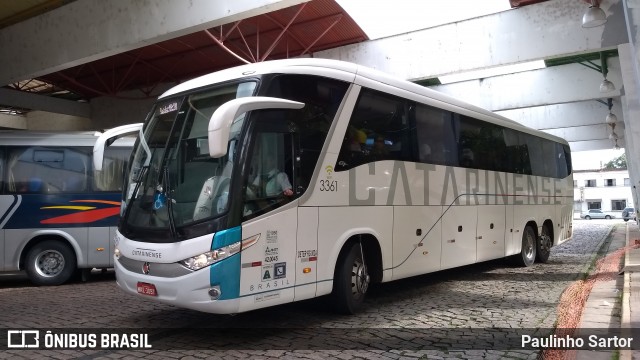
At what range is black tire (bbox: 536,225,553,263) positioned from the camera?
1275cm

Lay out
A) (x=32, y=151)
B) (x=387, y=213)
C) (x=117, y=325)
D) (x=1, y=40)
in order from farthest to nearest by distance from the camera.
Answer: (x=1, y=40) → (x=32, y=151) → (x=387, y=213) → (x=117, y=325)

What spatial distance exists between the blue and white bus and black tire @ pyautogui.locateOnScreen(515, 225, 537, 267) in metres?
9.74

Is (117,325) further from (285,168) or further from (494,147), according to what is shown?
(494,147)

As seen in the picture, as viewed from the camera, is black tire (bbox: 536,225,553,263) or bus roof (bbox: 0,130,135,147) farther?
black tire (bbox: 536,225,553,263)

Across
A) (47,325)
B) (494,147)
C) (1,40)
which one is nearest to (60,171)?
(47,325)

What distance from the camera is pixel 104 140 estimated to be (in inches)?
260

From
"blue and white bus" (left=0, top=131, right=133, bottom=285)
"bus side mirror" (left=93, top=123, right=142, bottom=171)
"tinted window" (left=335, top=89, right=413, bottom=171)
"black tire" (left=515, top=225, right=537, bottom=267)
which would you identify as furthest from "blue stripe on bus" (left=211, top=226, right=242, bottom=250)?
"black tire" (left=515, top=225, right=537, bottom=267)

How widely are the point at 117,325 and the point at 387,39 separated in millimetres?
11583

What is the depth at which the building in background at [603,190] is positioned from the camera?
71500 mm

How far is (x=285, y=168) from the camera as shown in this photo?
569cm

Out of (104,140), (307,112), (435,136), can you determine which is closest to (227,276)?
(307,112)

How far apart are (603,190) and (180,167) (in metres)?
80.9

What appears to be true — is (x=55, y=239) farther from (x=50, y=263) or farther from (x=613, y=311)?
(x=613, y=311)

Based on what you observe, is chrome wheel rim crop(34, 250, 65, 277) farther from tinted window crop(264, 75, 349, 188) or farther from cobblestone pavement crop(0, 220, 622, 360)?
tinted window crop(264, 75, 349, 188)
